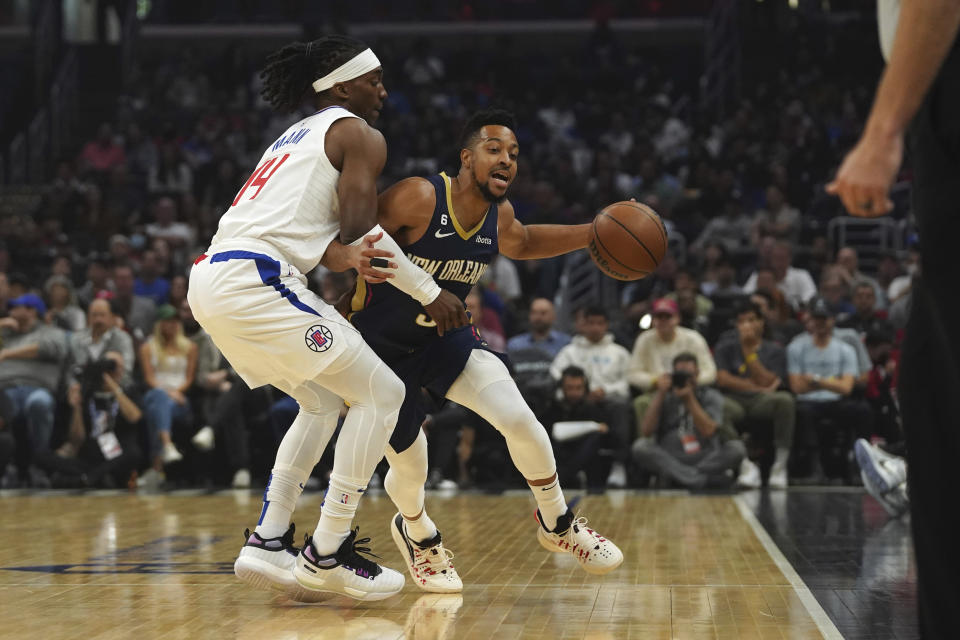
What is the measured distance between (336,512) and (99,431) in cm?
618

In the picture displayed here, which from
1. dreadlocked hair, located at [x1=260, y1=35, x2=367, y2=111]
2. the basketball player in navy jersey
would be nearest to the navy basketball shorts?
the basketball player in navy jersey

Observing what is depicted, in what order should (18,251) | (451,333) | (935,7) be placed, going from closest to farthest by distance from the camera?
(935,7) → (451,333) → (18,251)

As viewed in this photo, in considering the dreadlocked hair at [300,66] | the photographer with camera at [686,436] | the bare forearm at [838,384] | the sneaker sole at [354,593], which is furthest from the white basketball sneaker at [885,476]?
the dreadlocked hair at [300,66]

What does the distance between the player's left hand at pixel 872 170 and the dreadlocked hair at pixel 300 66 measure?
101 inches

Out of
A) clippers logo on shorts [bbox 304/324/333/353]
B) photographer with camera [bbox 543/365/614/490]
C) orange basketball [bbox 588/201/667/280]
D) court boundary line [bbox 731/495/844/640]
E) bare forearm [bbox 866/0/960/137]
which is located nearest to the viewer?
bare forearm [bbox 866/0/960/137]

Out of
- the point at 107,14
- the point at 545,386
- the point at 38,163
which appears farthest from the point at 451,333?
the point at 107,14

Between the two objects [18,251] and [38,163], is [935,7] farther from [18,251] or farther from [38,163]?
[38,163]

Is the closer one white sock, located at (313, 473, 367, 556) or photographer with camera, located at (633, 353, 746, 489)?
white sock, located at (313, 473, 367, 556)

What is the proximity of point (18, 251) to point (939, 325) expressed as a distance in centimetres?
1348

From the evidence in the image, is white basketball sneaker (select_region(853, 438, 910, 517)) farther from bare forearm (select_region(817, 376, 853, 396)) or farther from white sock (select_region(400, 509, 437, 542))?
white sock (select_region(400, 509, 437, 542))

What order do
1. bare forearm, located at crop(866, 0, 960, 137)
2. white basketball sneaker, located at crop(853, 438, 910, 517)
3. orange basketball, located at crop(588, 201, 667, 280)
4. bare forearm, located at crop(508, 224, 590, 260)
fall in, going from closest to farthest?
bare forearm, located at crop(866, 0, 960, 137) < orange basketball, located at crop(588, 201, 667, 280) < bare forearm, located at crop(508, 224, 590, 260) < white basketball sneaker, located at crop(853, 438, 910, 517)

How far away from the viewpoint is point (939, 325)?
7.23 feet

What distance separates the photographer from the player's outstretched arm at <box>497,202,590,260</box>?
4.88 meters

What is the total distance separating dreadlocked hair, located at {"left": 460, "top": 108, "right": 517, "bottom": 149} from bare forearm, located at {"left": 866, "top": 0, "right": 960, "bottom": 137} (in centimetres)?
266
